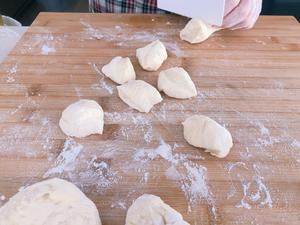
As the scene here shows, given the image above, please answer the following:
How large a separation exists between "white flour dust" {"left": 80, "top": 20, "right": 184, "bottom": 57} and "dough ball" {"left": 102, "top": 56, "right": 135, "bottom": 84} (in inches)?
7.2

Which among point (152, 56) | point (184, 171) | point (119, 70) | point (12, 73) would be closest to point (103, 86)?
point (119, 70)

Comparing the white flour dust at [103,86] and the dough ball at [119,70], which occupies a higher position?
the dough ball at [119,70]

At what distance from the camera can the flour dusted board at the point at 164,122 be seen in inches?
28.6

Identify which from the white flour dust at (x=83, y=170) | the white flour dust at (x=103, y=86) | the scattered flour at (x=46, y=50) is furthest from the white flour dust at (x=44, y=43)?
the white flour dust at (x=83, y=170)

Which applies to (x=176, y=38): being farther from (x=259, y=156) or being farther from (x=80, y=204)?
(x=80, y=204)

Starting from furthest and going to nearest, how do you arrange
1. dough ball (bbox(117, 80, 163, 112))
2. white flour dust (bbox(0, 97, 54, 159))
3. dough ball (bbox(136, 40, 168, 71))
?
dough ball (bbox(136, 40, 168, 71)), dough ball (bbox(117, 80, 163, 112)), white flour dust (bbox(0, 97, 54, 159))

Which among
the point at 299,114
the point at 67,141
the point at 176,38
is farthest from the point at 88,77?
the point at 299,114

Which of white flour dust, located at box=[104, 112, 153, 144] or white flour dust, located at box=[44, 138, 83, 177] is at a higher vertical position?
white flour dust, located at box=[104, 112, 153, 144]

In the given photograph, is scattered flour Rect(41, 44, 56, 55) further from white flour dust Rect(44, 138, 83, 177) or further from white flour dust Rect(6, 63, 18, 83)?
white flour dust Rect(44, 138, 83, 177)

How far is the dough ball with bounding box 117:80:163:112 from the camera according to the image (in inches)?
36.7

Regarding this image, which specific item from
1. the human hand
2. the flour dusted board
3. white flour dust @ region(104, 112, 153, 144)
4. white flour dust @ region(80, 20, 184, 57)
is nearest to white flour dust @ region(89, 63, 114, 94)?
the flour dusted board

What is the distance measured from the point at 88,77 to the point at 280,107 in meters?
0.57

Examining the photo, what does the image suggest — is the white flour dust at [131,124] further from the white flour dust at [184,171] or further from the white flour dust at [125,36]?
the white flour dust at [125,36]

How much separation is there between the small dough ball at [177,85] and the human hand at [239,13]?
0.34m
